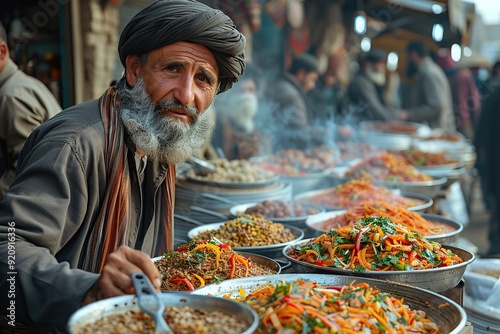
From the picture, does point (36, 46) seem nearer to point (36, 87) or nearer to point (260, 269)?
point (36, 87)

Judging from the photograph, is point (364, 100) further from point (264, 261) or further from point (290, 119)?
point (264, 261)

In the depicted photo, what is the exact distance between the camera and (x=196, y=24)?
1.96 meters

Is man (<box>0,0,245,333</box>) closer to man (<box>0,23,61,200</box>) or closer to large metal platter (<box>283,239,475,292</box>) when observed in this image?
large metal platter (<box>283,239,475,292</box>)

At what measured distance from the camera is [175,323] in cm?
118

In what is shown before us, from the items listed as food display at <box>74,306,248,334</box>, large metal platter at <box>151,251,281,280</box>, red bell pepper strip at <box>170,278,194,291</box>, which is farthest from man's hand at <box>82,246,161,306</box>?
large metal platter at <box>151,251,281,280</box>

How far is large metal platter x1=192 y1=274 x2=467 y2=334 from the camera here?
5.04 feet

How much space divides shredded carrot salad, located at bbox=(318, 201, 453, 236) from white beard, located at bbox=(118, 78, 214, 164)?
3.07 ft

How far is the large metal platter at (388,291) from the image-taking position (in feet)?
5.04

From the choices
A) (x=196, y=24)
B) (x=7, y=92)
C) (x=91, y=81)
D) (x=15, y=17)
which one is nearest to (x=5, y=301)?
(x=196, y=24)

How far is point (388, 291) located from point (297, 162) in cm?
311

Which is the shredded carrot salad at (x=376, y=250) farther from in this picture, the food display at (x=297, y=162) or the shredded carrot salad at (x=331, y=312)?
the food display at (x=297, y=162)

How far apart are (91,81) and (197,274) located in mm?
3664

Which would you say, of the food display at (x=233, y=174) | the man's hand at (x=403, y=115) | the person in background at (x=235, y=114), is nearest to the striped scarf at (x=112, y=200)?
the food display at (x=233, y=174)

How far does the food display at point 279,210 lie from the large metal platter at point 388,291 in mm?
1087
